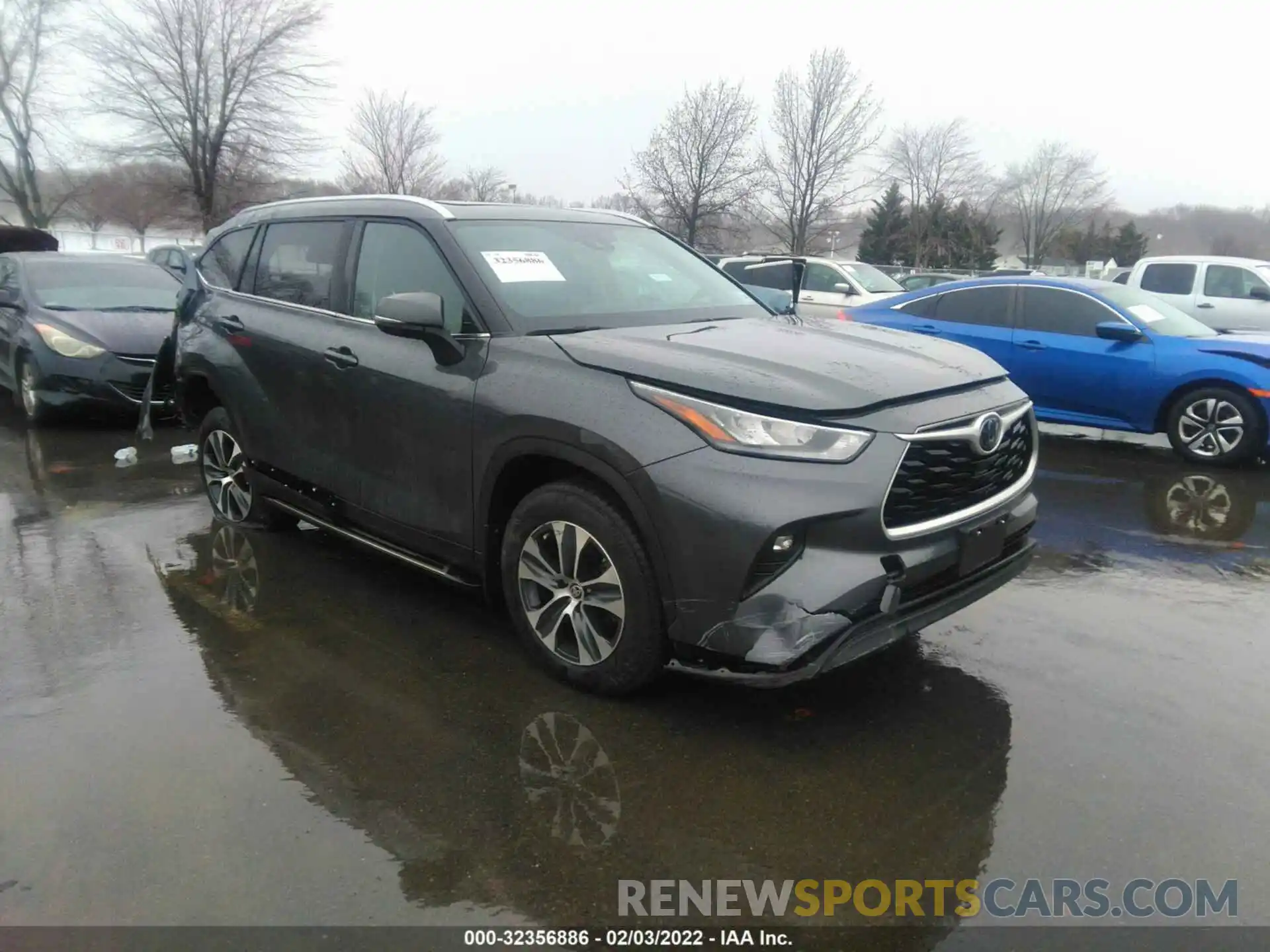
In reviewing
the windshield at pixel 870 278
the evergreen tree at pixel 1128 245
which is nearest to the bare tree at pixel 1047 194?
the evergreen tree at pixel 1128 245

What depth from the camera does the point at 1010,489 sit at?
3.61m

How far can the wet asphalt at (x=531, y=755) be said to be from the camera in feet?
8.66

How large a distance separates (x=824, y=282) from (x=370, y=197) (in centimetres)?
1340

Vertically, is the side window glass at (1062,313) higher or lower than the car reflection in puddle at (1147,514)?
higher

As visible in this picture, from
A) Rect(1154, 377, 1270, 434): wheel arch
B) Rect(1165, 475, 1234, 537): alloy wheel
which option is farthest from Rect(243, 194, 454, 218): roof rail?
Rect(1154, 377, 1270, 434): wheel arch

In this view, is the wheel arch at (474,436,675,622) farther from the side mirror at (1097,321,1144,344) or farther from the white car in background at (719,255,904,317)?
the white car in background at (719,255,904,317)

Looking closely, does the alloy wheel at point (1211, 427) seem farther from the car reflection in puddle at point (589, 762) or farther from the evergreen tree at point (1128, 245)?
the evergreen tree at point (1128, 245)

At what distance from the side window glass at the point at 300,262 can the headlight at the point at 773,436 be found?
2369 millimetres

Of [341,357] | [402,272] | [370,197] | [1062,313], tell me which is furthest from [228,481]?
[1062,313]

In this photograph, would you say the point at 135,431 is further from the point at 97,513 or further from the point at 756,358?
the point at 756,358

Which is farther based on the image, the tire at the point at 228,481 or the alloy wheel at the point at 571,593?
the tire at the point at 228,481

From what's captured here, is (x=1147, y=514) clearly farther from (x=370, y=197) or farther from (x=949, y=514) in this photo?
(x=370, y=197)

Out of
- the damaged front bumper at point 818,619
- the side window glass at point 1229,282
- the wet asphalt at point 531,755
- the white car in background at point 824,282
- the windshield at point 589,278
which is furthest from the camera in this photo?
the white car in background at point 824,282

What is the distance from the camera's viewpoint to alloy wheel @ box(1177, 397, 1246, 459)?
25.1ft
